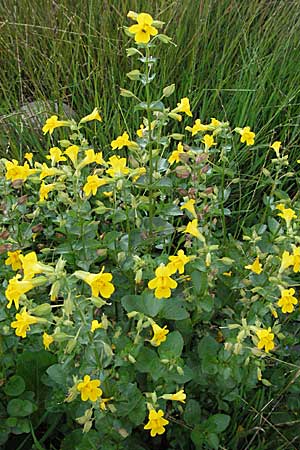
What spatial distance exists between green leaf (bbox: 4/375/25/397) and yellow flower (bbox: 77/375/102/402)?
30 centimetres

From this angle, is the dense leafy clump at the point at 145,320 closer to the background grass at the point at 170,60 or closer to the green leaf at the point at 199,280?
the green leaf at the point at 199,280

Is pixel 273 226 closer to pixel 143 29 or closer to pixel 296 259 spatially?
pixel 296 259

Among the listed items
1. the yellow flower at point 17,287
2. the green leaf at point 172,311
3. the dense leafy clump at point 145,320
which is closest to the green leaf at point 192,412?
the dense leafy clump at point 145,320

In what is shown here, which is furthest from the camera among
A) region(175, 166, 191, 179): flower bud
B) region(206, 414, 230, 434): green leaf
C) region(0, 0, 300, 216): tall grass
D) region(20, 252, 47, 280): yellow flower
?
region(0, 0, 300, 216): tall grass

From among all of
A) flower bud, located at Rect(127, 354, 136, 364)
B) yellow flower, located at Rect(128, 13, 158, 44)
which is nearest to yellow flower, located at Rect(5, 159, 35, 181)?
yellow flower, located at Rect(128, 13, 158, 44)

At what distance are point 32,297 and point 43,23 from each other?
209 cm

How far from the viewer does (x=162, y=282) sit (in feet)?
4.71

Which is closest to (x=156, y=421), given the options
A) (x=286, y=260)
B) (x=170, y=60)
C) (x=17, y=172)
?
(x=286, y=260)

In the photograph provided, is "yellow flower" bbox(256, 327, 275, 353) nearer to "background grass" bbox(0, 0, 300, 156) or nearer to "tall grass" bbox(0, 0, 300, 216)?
"tall grass" bbox(0, 0, 300, 216)

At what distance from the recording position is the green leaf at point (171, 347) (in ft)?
5.02

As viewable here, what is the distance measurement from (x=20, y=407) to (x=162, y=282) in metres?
0.55

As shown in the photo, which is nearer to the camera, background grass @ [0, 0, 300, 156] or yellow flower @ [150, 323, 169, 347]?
yellow flower @ [150, 323, 169, 347]

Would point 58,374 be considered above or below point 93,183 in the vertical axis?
below

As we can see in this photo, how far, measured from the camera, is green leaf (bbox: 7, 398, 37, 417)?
1640mm
